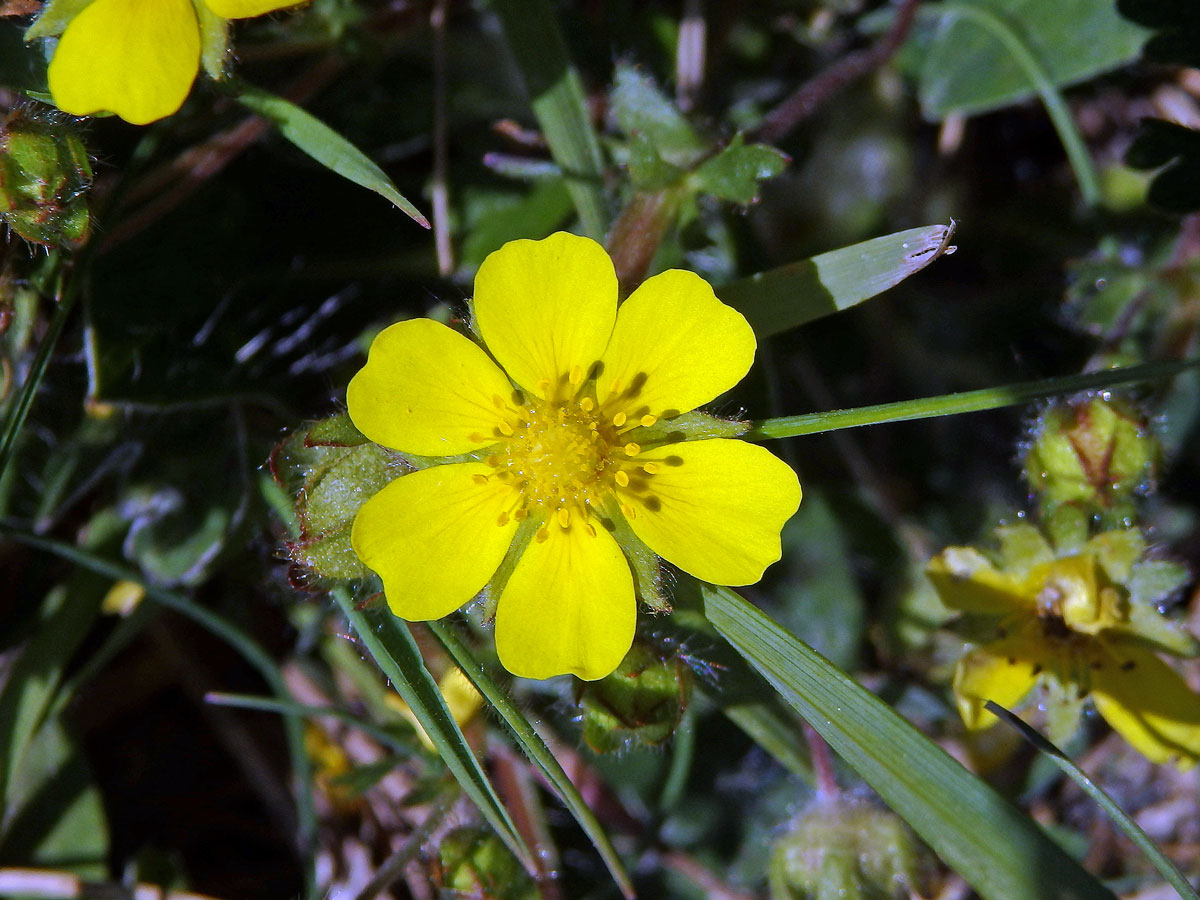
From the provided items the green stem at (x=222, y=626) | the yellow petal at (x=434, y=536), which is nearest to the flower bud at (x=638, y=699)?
the yellow petal at (x=434, y=536)

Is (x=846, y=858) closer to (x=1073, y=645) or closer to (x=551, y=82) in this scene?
(x=1073, y=645)

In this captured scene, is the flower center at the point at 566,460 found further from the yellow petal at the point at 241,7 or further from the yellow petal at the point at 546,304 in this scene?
the yellow petal at the point at 241,7

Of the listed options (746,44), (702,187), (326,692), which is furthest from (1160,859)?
(746,44)

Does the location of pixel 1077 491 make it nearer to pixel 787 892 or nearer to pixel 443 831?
pixel 787 892

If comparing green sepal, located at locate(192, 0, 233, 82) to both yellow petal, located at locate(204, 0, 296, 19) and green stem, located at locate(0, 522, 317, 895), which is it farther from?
green stem, located at locate(0, 522, 317, 895)

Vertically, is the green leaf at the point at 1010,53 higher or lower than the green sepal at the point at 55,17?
lower

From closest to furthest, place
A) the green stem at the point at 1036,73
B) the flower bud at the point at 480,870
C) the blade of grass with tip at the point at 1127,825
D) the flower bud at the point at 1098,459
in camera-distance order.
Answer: the blade of grass with tip at the point at 1127,825 < the flower bud at the point at 480,870 < the flower bud at the point at 1098,459 < the green stem at the point at 1036,73
